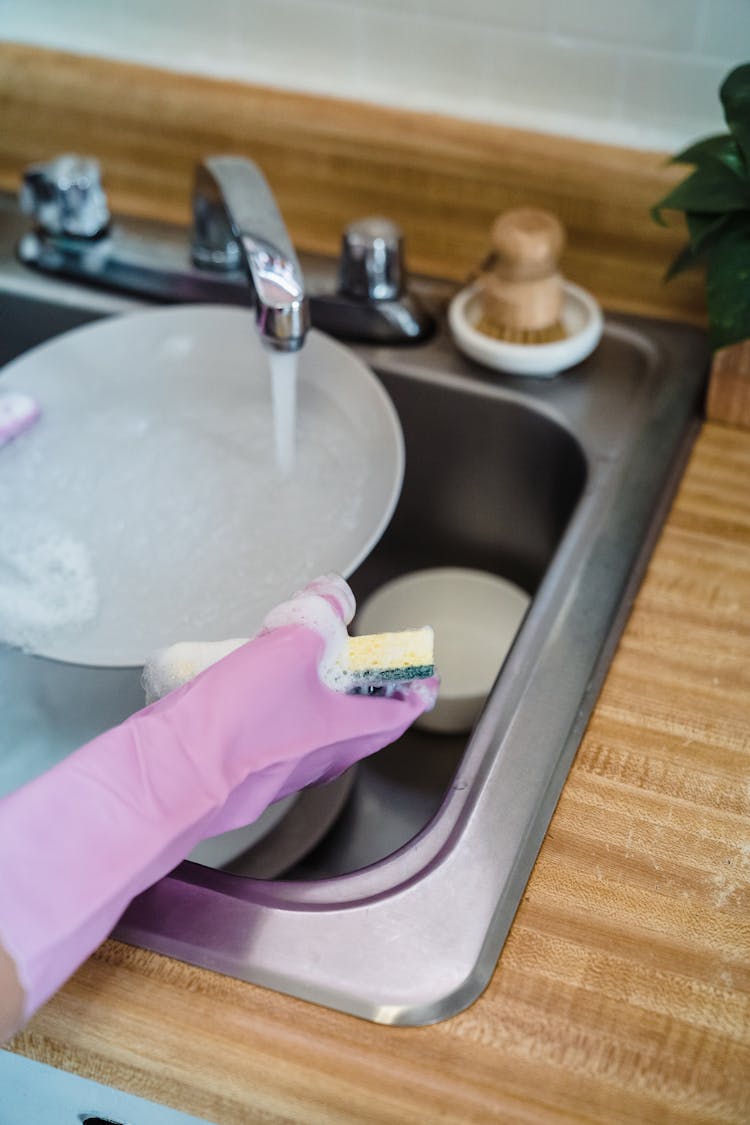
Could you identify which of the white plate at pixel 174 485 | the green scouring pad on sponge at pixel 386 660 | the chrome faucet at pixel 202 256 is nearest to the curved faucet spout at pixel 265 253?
the chrome faucet at pixel 202 256

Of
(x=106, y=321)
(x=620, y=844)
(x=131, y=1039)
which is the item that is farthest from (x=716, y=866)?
(x=106, y=321)

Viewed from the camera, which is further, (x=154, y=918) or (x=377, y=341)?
(x=377, y=341)

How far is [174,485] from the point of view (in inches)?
31.1

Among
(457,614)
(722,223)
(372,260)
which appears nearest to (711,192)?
(722,223)

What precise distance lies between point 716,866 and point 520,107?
628 millimetres

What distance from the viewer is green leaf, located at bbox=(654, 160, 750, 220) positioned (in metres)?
0.71

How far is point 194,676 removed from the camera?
0.55m

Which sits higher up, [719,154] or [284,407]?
[719,154]

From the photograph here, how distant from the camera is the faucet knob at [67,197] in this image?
2.89 ft

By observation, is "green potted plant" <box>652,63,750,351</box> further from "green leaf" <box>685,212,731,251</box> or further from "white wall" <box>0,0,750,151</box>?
"white wall" <box>0,0,750,151</box>

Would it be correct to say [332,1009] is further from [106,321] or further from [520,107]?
[520,107]

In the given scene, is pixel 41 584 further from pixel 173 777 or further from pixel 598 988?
pixel 598 988

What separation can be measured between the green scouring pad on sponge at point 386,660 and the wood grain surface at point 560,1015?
11 centimetres

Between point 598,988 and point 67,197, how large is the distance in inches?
28.1
